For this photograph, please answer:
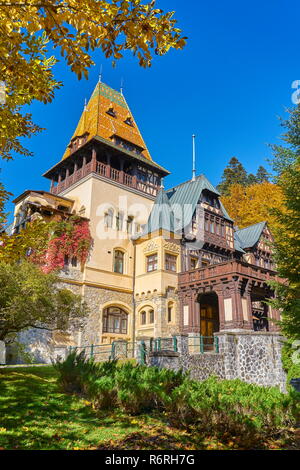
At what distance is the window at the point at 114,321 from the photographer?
2259cm

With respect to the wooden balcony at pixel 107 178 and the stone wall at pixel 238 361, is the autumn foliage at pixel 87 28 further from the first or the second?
the wooden balcony at pixel 107 178

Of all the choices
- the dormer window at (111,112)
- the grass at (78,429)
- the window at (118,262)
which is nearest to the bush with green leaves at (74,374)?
the grass at (78,429)

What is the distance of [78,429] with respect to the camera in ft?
20.5

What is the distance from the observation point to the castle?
21.5 metres

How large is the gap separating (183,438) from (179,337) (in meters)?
10.6

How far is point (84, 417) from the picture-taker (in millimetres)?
7152

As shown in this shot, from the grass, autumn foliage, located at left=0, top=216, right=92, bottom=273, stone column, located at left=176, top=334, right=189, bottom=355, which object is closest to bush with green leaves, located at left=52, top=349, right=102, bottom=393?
the grass

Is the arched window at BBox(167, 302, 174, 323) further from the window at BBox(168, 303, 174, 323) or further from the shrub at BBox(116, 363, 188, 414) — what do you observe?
the shrub at BBox(116, 363, 188, 414)

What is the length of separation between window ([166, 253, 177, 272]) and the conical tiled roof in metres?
9.90

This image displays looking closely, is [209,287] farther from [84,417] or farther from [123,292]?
[84,417]

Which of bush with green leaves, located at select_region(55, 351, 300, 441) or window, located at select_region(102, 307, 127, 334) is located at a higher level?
window, located at select_region(102, 307, 127, 334)

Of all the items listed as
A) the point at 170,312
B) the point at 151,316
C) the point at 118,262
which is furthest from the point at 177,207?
the point at 151,316

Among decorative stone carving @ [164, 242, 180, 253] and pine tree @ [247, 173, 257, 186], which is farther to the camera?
pine tree @ [247, 173, 257, 186]

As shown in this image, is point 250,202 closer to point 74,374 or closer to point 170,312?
point 170,312
